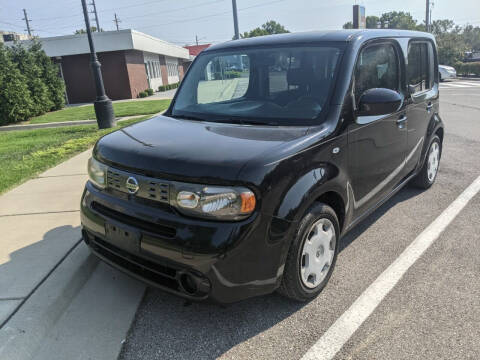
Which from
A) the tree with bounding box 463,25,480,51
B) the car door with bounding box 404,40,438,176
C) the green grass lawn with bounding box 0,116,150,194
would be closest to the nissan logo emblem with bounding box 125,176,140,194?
the car door with bounding box 404,40,438,176

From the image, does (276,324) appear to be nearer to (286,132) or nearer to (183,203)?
(183,203)

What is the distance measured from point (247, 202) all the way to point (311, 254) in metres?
0.78

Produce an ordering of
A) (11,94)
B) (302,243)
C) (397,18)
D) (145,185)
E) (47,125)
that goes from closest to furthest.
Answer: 1. (145,185)
2. (302,243)
3. (47,125)
4. (11,94)
5. (397,18)

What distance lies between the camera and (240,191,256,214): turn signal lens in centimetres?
230

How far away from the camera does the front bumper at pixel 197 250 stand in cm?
229

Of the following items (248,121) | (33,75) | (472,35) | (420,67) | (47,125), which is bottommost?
(47,125)

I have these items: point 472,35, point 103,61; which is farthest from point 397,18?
point 103,61

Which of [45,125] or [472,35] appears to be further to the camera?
[472,35]

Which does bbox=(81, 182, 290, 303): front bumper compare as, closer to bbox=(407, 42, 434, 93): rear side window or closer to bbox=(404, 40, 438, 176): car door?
bbox=(404, 40, 438, 176): car door

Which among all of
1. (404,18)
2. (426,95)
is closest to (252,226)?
(426,95)

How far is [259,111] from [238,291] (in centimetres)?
148

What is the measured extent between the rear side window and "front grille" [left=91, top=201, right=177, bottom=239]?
9.96 feet

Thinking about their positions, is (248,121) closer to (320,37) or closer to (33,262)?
(320,37)

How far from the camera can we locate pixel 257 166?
91.4 inches
